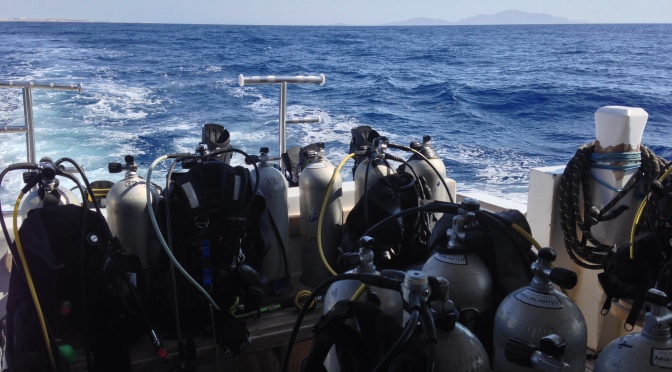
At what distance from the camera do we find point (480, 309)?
1465mm

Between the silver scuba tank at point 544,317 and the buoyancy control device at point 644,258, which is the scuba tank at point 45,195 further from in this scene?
the buoyancy control device at point 644,258

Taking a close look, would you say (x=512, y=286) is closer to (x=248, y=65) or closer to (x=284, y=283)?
(x=284, y=283)

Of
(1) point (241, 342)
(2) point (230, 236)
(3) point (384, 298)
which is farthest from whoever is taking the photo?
(2) point (230, 236)

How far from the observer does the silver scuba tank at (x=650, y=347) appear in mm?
1036

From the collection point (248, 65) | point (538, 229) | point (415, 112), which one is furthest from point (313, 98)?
point (538, 229)

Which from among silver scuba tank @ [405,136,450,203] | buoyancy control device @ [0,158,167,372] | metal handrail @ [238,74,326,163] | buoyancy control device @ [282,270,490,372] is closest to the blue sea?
metal handrail @ [238,74,326,163]

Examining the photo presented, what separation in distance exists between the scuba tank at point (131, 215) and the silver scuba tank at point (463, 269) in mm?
1038

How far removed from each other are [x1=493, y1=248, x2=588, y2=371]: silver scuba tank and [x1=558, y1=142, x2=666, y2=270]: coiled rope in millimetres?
1138

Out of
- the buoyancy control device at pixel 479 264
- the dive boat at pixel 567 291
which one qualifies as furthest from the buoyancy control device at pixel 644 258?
the buoyancy control device at pixel 479 264

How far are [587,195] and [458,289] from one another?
3.77 feet

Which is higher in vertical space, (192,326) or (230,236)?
(230,236)

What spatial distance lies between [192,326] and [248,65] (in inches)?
580

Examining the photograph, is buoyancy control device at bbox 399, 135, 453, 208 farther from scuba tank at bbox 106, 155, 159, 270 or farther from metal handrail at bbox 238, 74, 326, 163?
scuba tank at bbox 106, 155, 159, 270

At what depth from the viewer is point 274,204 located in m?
2.12
